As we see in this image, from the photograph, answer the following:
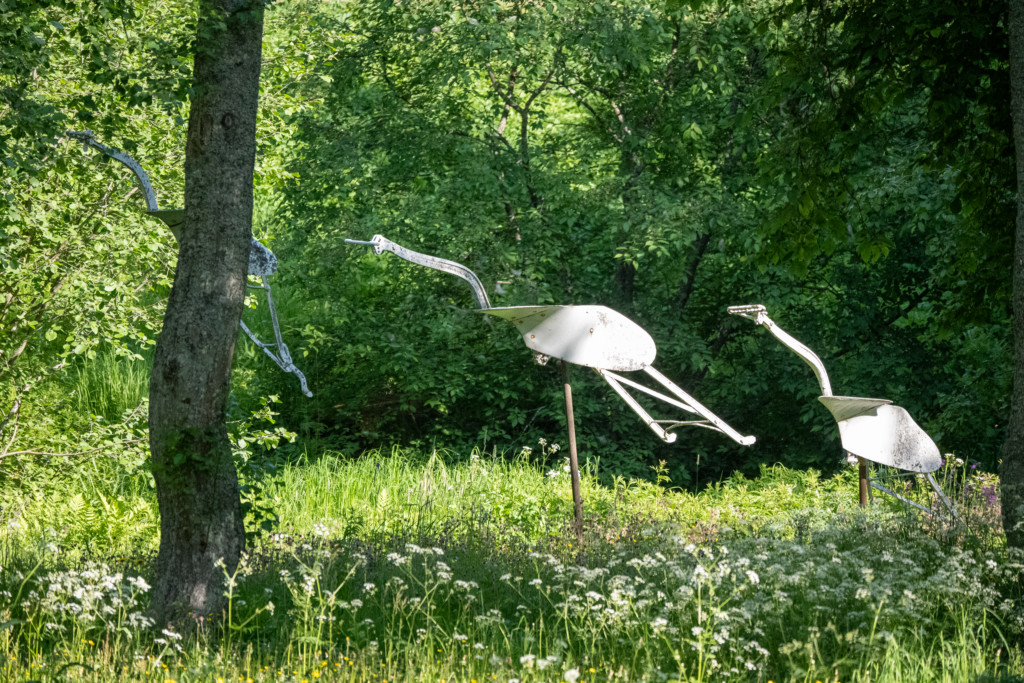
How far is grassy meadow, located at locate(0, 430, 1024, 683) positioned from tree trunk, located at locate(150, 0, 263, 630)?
23cm

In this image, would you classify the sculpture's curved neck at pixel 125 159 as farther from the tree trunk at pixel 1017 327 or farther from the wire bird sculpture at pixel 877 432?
the tree trunk at pixel 1017 327

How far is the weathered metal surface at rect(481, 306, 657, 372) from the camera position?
18.7 ft

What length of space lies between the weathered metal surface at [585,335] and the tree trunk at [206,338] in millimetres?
1640

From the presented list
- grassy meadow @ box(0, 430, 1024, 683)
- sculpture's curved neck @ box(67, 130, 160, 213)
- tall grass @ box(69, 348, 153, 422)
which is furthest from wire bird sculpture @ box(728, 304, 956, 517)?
tall grass @ box(69, 348, 153, 422)

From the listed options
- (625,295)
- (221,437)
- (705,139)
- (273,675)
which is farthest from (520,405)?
(273,675)

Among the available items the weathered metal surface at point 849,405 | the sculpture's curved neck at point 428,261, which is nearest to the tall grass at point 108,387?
the sculpture's curved neck at point 428,261

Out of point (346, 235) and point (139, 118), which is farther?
point (346, 235)

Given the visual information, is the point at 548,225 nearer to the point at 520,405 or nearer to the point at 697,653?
the point at 520,405

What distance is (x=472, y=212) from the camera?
1142 centimetres

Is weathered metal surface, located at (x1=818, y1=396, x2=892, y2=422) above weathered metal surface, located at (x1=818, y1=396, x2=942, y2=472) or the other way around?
above

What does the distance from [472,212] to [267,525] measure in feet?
18.6

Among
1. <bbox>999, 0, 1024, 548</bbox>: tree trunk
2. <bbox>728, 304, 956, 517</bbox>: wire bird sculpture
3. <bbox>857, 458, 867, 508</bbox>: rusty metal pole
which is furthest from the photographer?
<bbox>857, 458, 867, 508</bbox>: rusty metal pole

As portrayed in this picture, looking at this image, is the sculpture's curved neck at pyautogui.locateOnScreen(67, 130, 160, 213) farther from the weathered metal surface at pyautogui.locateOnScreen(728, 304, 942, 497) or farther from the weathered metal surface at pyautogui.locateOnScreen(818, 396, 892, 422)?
the weathered metal surface at pyautogui.locateOnScreen(818, 396, 892, 422)

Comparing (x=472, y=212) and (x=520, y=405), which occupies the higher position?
(x=472, y=212)
